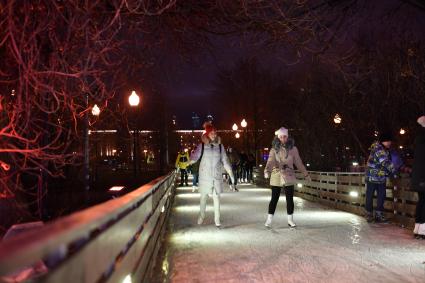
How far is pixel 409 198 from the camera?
12.2 meters

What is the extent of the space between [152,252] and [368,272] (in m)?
2.83

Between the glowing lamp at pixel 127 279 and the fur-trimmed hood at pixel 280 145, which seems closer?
the glowing lamp at pixel 127 279

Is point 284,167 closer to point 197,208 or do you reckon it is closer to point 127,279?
point 197,208

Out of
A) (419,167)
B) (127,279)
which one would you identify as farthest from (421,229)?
(127,279)

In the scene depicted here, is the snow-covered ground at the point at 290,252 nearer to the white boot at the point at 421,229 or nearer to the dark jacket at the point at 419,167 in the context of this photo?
the white boot at the point at 421,229

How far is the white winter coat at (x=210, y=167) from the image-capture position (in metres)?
12.4

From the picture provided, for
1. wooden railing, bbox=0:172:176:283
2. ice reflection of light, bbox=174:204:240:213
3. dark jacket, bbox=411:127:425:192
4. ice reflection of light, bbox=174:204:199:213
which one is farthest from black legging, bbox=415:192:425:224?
ice reflection of light, bbox=174:204:199:213

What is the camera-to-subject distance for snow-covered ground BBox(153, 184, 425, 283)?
7.26m

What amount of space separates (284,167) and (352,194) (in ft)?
14.8

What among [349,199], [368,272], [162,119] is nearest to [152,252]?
[368,272]

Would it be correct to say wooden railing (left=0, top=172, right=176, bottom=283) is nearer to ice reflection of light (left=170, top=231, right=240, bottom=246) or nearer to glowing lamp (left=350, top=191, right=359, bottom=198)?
ice reflection of light (left=170, top=231, right=240, bottom=246)

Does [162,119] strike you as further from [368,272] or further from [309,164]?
[368,272]

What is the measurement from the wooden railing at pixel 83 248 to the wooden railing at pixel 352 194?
8230 mm

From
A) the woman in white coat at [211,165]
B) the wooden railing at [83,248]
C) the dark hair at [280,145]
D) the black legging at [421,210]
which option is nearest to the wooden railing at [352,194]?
the black legging at [421,210]
